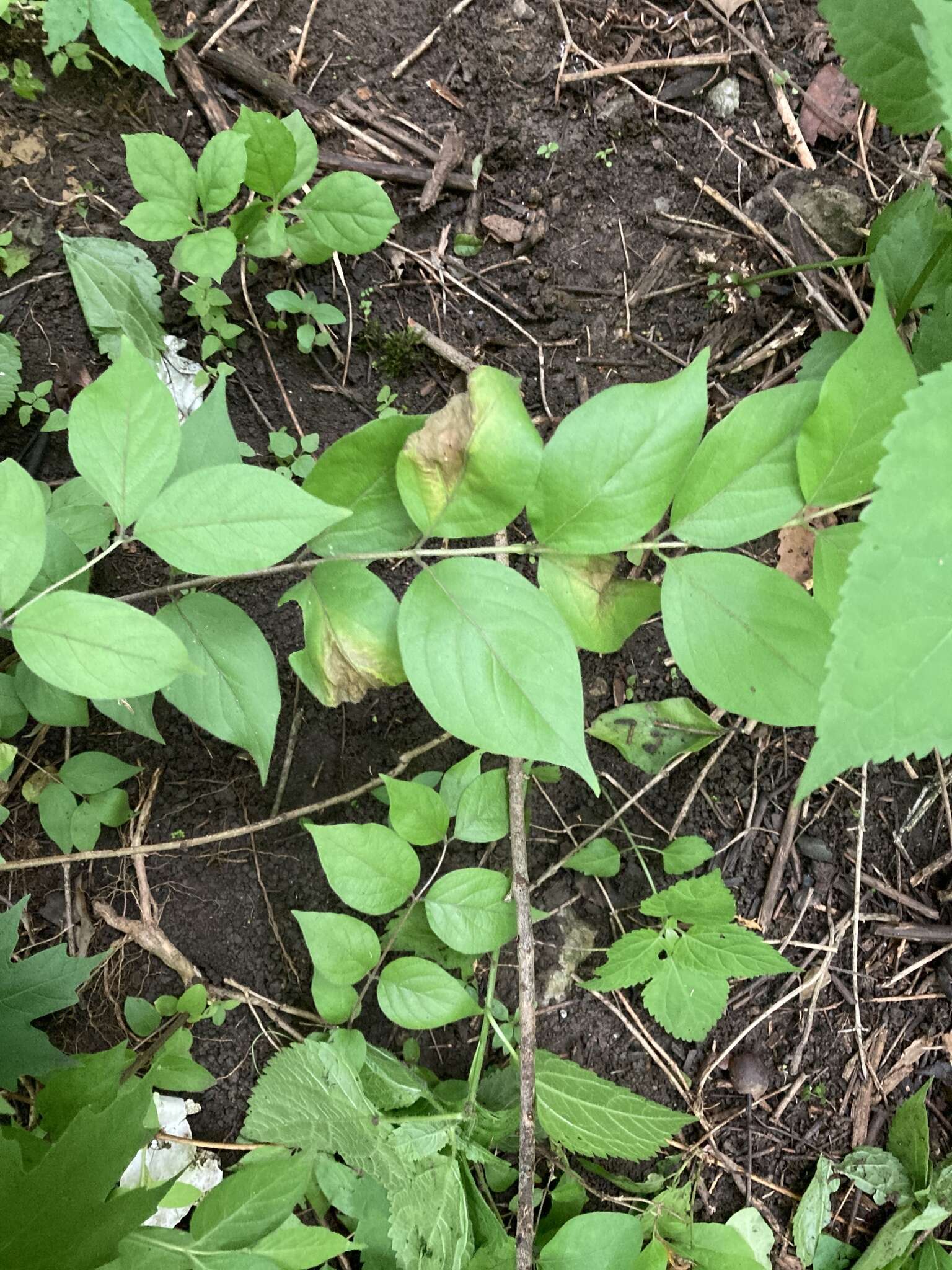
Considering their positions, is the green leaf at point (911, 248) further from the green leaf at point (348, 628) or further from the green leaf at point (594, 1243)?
the green leaf at point (594, 1243)

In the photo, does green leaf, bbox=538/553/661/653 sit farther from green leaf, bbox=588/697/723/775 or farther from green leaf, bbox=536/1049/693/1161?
green leaf, bbox=536/1049/693/1161

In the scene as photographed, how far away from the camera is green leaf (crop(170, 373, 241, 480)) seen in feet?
3.95

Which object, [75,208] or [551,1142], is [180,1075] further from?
[75,208]

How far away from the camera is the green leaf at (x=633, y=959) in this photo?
1.56 metres

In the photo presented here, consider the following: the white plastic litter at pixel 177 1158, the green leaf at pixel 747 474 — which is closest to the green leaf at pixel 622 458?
the green leaf at pixel 747 474

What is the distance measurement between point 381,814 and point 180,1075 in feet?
2.11

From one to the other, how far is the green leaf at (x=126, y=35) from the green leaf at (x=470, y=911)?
5.36 ft

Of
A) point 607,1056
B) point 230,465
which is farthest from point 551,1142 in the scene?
Result: point 230,465

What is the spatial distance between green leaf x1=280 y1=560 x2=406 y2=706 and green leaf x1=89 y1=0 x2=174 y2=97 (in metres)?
1.11

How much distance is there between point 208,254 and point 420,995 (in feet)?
4.63

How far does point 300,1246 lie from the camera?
1.28m

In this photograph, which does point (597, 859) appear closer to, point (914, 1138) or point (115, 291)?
point (914, 1138)

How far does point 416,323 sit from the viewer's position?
1.75 metres

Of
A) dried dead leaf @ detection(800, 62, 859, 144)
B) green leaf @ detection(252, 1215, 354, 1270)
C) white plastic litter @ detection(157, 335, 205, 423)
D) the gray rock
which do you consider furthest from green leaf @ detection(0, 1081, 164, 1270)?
dried dead leaf @ detection(800, 62, 859, 144)
